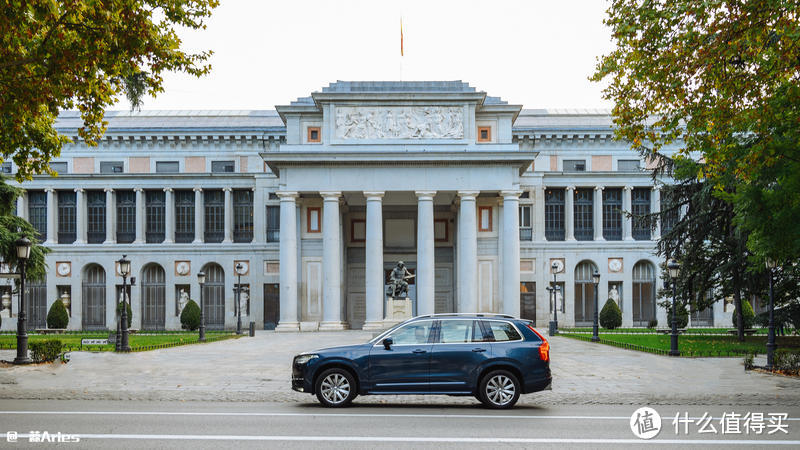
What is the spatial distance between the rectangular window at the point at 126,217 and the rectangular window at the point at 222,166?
681cm

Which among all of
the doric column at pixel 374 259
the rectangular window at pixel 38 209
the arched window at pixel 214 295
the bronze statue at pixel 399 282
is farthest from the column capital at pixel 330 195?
the rectangular window at pixel 38 209

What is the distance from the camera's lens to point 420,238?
54.2m

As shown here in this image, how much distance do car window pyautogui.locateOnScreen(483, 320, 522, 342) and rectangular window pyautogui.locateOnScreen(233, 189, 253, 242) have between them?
164 ft

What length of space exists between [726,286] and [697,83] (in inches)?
827

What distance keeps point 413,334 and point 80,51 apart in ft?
35.3

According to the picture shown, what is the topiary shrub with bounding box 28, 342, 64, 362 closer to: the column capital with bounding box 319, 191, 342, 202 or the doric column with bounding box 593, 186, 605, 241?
the column capital with bounding box 319, 191, 342, 202

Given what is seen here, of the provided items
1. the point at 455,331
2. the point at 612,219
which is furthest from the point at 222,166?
the point at 455,331

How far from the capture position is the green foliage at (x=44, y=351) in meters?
25.1

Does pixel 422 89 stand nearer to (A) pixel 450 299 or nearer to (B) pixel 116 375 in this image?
(A) pixel 450 299

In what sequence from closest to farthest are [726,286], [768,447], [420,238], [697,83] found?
[768,447]
[697,83]
[726,286]
[420,238]

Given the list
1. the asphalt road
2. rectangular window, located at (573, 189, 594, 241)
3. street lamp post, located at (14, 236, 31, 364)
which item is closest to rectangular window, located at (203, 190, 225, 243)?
rectangular window, located at (573, 189, 594, 241)

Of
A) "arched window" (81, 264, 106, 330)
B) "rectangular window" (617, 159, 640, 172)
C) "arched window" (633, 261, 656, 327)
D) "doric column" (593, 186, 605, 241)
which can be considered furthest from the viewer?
"rectangular window" (617, 159, 640, 172)

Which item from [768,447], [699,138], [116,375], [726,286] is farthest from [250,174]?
[768,447]

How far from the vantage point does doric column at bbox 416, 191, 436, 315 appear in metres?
53.6
